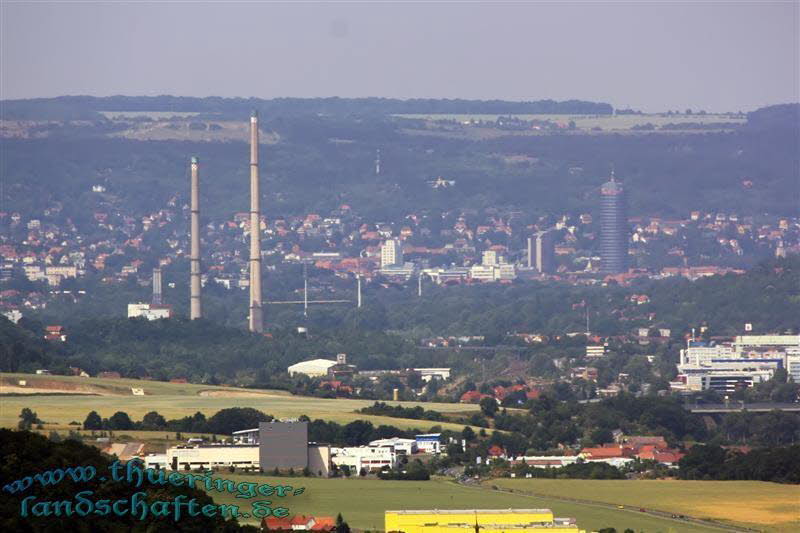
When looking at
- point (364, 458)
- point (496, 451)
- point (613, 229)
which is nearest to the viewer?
point (364, 458)

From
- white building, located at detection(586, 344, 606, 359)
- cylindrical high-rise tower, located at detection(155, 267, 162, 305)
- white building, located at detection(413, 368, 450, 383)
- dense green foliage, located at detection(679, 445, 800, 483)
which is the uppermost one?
cylindrical high-rise tower, located at detection(155, 267, 162, 305)

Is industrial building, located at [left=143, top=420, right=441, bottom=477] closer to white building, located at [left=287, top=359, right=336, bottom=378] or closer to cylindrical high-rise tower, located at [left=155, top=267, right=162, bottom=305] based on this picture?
white building, located at [left=287, top=359, right=336, bottom=378]

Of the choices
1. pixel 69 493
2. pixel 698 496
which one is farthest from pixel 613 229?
pixel 69 493

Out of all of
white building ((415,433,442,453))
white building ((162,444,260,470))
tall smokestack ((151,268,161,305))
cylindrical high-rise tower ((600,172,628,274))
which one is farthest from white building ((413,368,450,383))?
cylindrical high-rise tower ((600,172,628,274))

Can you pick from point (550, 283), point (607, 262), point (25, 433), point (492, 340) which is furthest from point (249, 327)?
point (25, 433)

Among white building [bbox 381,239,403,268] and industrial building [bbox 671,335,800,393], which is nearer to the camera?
industrial building [bbox 671,335,800,393]

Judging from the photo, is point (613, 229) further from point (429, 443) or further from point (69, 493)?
point (69, 493)

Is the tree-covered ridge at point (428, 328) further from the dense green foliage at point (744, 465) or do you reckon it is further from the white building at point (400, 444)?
the dense green foliage at point (744, 465)

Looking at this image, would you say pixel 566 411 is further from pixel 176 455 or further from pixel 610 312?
pixel 610 312
